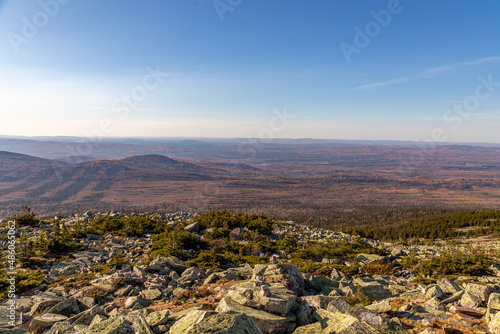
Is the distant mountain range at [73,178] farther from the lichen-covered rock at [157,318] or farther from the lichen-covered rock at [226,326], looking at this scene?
the lichen-covered rock at [226,326]

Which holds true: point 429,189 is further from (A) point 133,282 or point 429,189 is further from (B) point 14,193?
(B) point 14,193

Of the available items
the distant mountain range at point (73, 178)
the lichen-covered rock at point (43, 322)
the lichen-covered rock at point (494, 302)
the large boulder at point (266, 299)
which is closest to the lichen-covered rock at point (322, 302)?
the large boulder at point (266, 299)

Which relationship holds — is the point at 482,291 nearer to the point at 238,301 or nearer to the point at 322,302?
the point at 322,302

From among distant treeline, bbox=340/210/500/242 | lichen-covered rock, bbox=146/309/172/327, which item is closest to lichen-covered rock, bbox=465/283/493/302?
lichen-covered rock, bbox=146/309/172/327

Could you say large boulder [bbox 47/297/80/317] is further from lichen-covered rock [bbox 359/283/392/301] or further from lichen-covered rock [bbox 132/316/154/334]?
lichen-covered rock [bbox 359/283/392/301]

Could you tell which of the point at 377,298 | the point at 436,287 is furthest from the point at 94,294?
the point at 436,287

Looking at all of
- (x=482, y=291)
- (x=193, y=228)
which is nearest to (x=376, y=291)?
(x=482, y=291)
